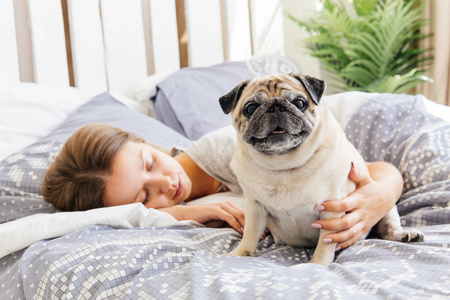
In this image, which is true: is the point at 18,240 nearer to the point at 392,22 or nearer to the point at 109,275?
the point at 109,275

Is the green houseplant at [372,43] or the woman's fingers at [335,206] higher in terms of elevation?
the green houseplant at [372,43]

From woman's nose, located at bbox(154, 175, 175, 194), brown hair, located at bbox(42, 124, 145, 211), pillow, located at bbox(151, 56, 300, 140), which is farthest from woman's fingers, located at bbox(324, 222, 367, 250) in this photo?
pillow, located at bbox(151, 56, 300, 140)

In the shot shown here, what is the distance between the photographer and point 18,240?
3.69ft

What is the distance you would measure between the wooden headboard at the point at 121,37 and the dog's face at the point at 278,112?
133cm

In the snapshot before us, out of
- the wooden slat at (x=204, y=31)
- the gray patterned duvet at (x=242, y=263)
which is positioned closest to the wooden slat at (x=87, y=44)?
the wooden slat at (x=204, y=31)

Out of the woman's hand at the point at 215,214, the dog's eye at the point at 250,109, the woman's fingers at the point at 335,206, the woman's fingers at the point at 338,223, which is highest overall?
the dog's eye at the point at 250,109

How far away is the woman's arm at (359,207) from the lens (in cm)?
101

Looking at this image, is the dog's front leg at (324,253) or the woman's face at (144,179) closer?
the dog's front leg at (324,253)

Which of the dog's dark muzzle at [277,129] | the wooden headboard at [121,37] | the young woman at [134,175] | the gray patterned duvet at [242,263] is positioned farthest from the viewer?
the wooden headboard at [121,37]

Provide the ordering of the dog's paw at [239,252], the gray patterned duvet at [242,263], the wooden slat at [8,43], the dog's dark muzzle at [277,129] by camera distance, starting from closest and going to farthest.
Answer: the gray patterned duvet at [242,263], the dog's dark muzzle at [277,129], the dog's paw at [239,252], the wooden slat at [8,43]

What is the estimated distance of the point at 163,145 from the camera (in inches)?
68.6

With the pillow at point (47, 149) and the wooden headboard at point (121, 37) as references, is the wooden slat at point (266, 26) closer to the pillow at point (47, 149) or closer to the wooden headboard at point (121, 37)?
the wooden headboard at point (121, 37)

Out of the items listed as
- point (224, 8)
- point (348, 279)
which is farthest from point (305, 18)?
point (348, 279)

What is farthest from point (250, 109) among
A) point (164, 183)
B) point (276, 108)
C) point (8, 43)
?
point (8, 43)
